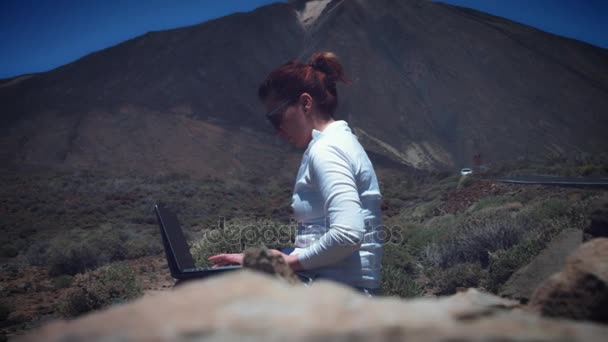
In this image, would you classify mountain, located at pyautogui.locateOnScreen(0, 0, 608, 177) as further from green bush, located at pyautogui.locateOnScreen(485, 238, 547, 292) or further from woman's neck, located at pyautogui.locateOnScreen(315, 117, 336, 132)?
woman's neck, located at pyautogui.locateOnScreen(315, 117, 336, 132)

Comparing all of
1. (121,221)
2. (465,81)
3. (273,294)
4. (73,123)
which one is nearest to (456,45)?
(465,81)

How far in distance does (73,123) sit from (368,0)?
88.2ft

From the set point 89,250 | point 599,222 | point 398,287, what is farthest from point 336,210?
point 89,250

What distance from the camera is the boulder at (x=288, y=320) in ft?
2.75

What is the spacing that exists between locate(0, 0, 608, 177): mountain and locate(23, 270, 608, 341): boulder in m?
31.9

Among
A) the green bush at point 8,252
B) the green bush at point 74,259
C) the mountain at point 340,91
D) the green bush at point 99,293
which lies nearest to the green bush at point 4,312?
the green bush at point 99,293

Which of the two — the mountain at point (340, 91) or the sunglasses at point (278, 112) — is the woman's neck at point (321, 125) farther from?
the mountain at point (340, 91)

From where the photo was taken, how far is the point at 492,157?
33062 millimetres

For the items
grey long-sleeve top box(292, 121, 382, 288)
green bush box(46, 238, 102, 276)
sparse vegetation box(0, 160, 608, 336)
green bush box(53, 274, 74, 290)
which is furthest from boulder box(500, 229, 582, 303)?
green bush box(46, 238, 102, 276)

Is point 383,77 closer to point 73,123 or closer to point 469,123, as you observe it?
point 469,123

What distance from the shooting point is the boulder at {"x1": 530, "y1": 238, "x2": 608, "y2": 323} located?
134 cm

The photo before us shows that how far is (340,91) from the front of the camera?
125 ft

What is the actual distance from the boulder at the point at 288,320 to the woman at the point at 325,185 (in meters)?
1.01

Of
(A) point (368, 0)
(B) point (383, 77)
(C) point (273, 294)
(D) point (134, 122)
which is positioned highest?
(A) point (368, 0)
